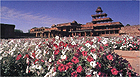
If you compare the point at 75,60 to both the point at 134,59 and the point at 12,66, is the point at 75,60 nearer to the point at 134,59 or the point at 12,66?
the point at 12,66

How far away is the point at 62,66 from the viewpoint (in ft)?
7.00

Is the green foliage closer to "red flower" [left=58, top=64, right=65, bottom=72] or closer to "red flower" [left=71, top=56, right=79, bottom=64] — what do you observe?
"red flower" [left=58, top=64, right=65, bottom=72]

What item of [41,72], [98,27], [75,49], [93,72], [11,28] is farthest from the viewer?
[98,27]

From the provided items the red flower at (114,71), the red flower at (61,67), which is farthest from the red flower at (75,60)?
the red flower at (114,71)

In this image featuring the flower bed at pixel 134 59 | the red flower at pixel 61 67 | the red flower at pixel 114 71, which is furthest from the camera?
the flower bed at pixel 134 59

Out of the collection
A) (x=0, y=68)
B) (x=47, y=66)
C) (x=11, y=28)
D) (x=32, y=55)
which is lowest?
(x=0, y=68)

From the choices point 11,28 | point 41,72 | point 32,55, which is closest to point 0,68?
point 32,55

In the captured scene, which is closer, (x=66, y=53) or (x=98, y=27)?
(x=66, y=53)

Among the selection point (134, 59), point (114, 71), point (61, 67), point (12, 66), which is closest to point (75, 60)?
point (61, 67)

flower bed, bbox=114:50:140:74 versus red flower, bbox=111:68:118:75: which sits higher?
red flower, bbox=111:68:118:75

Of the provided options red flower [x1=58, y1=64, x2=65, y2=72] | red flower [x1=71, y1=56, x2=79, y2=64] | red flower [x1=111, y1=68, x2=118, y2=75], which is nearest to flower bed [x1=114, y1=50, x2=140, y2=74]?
red flower [x1=111, y1=68, x2=118, y2=75]

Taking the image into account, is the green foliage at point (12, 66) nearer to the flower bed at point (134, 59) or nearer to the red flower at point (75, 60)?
the red flower at point (75, 60)

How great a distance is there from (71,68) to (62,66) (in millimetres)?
184

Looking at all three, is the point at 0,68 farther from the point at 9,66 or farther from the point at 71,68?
the point at 71,68
